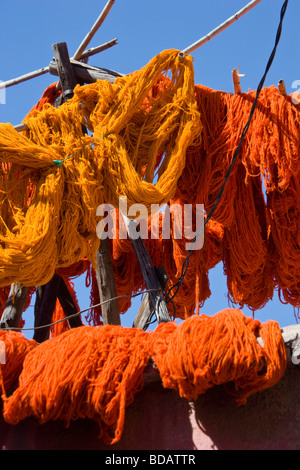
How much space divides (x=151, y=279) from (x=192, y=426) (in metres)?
1.33

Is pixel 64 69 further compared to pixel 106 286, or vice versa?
pixel 64 69

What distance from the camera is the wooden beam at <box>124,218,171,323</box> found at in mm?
4027

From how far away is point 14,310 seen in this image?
4.52 metres

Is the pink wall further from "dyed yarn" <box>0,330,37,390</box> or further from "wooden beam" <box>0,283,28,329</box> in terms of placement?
"wooden beam" <box>0,283,28,329</box>

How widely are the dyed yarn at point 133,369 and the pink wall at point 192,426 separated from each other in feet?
0.24

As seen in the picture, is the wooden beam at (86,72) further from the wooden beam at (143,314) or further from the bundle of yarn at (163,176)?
the wooden beam at (143,314)

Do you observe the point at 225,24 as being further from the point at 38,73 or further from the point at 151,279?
the point at 151,279

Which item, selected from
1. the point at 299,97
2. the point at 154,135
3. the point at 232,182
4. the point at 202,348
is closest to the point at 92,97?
the point at 154,135

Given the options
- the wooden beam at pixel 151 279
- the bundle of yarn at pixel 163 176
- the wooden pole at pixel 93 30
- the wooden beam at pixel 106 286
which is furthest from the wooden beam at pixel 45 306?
the wooden pole at pixel 93 30

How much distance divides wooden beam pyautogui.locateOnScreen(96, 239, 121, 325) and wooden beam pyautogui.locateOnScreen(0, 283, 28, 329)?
457 mm

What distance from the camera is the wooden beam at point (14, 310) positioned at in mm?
4477

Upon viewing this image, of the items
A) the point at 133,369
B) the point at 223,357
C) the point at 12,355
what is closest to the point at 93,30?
the point at 12,355
